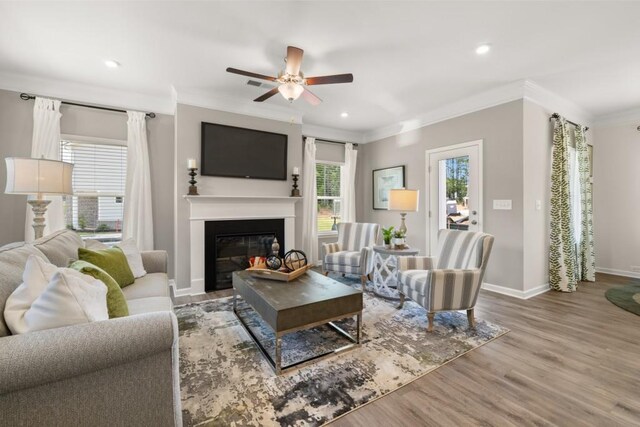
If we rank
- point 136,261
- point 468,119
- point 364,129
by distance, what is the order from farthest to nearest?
point 364,129
point 468,119
point 136,261

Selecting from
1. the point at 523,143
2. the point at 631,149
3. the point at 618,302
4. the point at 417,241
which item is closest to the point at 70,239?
the point at 417,241

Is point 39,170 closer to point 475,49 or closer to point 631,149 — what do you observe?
point 475,49

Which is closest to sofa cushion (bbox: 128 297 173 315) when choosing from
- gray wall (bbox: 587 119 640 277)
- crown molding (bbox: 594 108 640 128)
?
gray wall (bbox: 587 119 640 277)

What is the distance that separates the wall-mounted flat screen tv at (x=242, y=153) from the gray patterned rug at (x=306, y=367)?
6.53ft

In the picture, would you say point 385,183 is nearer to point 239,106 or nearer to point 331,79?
point 239,106

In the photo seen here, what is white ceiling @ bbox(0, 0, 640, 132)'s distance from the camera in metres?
2.17

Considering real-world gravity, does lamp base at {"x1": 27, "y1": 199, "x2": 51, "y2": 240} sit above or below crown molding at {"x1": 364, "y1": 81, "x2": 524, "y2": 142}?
below

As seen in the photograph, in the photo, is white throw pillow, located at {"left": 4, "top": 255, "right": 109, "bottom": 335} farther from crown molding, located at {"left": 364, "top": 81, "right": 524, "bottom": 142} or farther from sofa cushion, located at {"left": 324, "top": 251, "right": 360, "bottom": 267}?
crown molding, located at {"left": 364, "top": 81, "right": 524, "bottom": 142}

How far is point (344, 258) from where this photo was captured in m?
4.05

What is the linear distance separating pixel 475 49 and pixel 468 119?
147 centimetres

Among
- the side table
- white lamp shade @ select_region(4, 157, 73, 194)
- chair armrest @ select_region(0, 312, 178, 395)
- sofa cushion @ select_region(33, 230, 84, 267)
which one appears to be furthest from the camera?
the side table

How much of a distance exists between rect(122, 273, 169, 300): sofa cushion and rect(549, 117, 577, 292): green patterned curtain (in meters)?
4.75

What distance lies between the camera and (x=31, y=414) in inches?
38.7

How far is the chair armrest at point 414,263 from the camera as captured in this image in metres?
3.17
